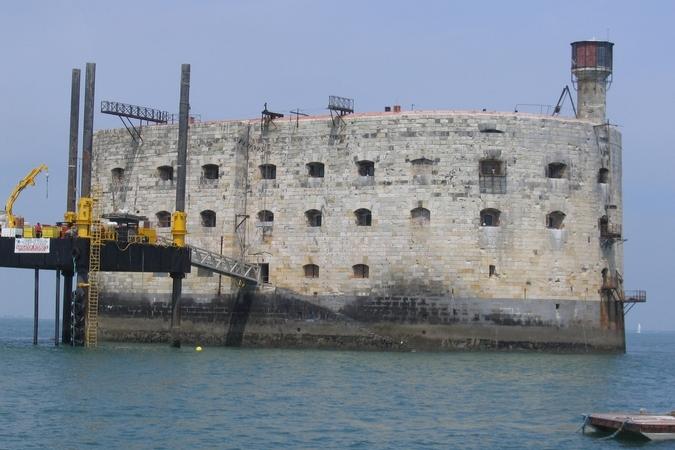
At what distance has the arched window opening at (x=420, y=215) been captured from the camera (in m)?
49.9

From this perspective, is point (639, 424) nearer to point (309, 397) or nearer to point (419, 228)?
point (309, 397)

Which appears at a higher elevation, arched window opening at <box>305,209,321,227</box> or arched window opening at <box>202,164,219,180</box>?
arched window opening at <box>202,164,219,180</box>

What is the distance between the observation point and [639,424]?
29.6 m

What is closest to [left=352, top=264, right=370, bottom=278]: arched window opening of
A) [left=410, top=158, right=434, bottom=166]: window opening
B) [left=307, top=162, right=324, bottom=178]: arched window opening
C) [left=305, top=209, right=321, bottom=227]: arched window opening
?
[left=305, top=209, right=321, bottom=227]: arched window opening

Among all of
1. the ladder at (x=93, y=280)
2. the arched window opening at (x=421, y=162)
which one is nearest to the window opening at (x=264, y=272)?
the ladder at (x=93, y=280)

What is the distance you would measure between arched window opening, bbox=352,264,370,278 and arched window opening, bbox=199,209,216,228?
20.3 feet

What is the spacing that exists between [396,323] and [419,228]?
131 inches

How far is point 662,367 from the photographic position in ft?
173

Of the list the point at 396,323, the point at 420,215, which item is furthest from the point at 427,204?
the point at 396,323

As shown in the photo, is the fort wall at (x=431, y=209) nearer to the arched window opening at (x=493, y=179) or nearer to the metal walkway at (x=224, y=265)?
the arched window opening at (x=493, y=179)

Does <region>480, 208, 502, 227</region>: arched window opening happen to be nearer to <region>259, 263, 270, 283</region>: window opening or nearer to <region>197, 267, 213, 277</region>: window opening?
<region>259, 263, 270, 283</region>: window opening

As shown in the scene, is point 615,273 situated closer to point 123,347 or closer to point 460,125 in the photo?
point 460,125

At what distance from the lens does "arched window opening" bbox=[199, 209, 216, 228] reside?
2124 inches

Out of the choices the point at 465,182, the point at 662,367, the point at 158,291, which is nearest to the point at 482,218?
the point at 465,182
